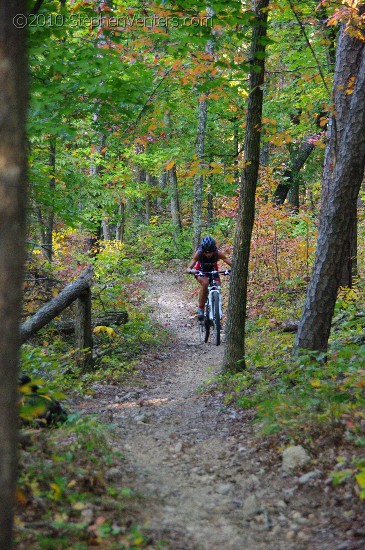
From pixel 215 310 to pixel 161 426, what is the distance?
16.3ft

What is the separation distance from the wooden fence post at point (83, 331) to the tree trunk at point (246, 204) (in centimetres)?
261

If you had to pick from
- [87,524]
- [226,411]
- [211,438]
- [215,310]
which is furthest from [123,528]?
[215,310]

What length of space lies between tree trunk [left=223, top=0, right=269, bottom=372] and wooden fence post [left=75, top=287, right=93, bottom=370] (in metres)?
2.61

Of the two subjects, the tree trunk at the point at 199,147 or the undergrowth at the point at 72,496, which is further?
the tree trunk at the point at 199,147

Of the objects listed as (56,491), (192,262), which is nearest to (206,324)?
(192,262)

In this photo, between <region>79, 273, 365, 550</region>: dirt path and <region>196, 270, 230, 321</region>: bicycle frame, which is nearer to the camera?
<region>79, 273, 365, 550</region>: dirt path

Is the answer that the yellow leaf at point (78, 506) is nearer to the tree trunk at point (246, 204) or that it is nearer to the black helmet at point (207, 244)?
the tree trunk at point (246, 204)

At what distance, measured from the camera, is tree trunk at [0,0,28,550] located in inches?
87.4

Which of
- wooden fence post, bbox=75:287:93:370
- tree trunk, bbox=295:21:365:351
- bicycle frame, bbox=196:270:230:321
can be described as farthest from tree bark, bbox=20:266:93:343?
tree trunk, bbox=295:21:365:351

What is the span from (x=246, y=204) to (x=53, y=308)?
3655mm

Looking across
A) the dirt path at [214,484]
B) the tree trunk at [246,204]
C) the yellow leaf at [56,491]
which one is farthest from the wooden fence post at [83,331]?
the yellow leaf at [56,491]

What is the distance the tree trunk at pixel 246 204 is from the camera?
6824mm

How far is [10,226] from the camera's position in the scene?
2.26 m

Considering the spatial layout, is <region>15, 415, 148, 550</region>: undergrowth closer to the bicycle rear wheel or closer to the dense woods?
the dense woods
